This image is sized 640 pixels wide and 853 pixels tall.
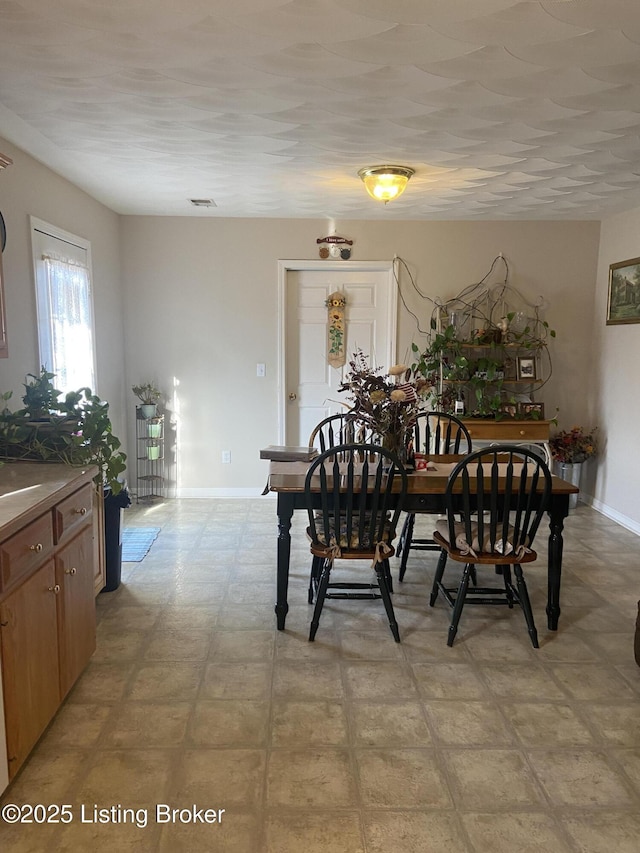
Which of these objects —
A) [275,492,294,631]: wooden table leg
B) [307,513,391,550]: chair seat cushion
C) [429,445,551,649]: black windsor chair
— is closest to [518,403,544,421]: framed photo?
[429,445,551,649]: black windsor chair

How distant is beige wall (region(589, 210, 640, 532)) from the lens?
459 centimetres

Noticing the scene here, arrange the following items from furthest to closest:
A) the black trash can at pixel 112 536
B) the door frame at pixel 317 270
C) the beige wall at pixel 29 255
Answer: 1. the door frame at pixel 317 270
2. the black trash can at pixel 112 536
3. the beige wall at pixel 29 255

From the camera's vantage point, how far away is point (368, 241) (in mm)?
5121

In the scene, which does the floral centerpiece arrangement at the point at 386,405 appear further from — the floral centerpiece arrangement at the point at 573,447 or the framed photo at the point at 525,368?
the floral centerpiece arrangement at the point at 573,447

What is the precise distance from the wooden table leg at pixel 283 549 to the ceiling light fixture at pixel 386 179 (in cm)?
199

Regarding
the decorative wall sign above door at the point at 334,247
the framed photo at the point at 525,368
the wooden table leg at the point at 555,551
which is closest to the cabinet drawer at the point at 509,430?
the framed photo at the point at 525,368

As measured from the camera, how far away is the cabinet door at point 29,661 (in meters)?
1.77

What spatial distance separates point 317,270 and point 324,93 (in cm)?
275

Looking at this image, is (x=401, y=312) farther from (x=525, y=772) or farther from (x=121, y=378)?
(x=525, y=772)

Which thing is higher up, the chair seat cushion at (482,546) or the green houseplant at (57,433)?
the green houseplant at (57,433)

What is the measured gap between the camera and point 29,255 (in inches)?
131

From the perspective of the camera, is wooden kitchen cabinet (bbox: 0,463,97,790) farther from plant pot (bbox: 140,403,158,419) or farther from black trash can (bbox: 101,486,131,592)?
plant pot (bbox: 140,403,158,419)

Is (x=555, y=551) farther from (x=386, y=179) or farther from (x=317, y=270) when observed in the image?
(x=317, y=270)

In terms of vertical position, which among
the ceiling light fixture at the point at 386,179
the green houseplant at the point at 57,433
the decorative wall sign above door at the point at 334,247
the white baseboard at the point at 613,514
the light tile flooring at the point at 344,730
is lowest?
the light tile flooring at the point at 344,730
